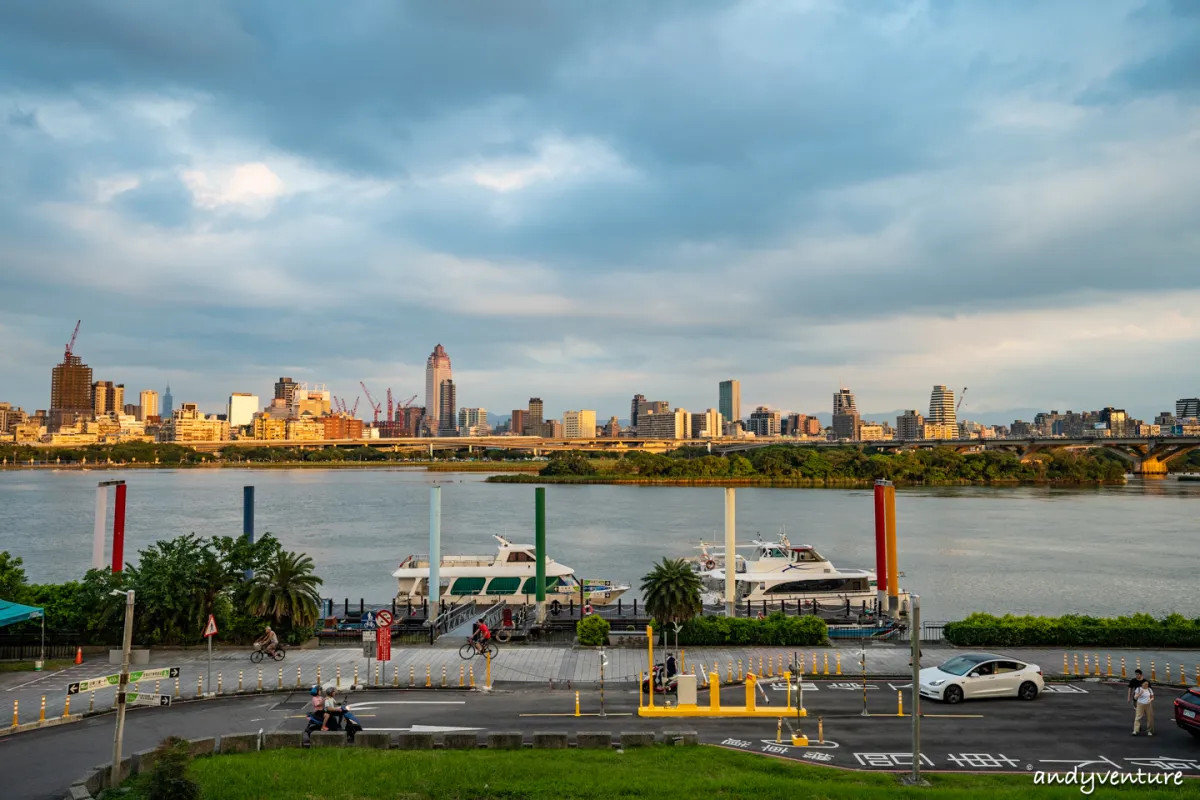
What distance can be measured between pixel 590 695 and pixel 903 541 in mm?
51784

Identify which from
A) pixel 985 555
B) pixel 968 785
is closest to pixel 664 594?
pixel 968 785

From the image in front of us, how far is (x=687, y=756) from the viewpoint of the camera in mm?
14789

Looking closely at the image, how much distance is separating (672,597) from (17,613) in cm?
1882

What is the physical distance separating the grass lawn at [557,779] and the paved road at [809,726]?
158 centimetres

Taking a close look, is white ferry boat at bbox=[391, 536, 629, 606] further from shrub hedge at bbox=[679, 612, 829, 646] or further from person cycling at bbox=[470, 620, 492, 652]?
person cycling at bbox=[470, 620, 492, 652]

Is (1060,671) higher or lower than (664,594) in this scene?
lower

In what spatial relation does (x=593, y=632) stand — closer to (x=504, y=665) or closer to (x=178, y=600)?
(x=504, y=665)

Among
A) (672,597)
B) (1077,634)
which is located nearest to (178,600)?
(672,597)

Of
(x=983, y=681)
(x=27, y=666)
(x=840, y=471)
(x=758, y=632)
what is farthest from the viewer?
(x=840, y=471)

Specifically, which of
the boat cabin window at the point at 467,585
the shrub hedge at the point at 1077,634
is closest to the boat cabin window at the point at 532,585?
the boat cabin window at the point at 467,585

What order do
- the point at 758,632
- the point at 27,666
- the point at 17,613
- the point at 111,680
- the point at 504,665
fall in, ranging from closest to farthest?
the point at 111,680, the point at 17,613, the point at 27,666, the point at 504,665, the point at 758,632

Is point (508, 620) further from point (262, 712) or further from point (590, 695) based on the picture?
point (262, 712)

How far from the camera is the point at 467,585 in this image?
39.3 m

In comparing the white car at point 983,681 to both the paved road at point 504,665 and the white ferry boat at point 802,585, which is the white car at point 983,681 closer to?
the paved road at point 504,665
